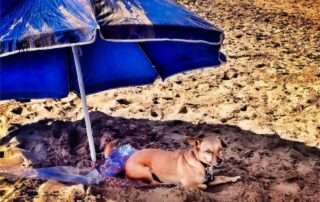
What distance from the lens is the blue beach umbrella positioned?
4129 mm

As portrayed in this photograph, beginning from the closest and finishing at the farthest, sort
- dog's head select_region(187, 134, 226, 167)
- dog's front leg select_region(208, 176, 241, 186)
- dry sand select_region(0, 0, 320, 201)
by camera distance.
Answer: dog's head select_region(187, 134, 226, 167), dog's front leg select_region(208, 176, 241, 186), dry sand select_region(0, 0, 320, 201)

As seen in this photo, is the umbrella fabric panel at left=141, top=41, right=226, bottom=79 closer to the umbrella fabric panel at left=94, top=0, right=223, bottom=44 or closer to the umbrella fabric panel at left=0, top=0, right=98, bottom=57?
the umbrella fabric panel at left=94, top=0, right=223, bottom=44

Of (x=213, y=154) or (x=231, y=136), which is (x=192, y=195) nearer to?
(x=213, y=154)

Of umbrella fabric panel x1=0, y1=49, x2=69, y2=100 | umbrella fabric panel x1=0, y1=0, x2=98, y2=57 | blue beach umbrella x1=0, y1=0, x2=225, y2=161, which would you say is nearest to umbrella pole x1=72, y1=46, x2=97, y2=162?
blue beach umbrella x1=0, y1=0, x2=225, y2=161

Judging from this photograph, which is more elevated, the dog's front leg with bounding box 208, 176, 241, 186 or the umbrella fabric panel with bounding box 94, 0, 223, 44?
the umbrella fabric panel with bounding box 94, 0, 223, 44

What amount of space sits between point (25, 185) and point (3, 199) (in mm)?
286

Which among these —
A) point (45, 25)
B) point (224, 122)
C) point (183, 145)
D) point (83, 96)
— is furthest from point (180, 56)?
point (224, 122)

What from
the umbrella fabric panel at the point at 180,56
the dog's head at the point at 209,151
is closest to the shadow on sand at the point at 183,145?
the dog's head at the point at 209,151

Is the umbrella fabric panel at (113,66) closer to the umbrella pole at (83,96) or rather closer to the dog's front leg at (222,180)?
the umbrella pole at (83,96)

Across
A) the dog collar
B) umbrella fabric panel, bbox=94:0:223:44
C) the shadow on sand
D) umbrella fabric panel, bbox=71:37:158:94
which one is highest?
umbrella fabric panel, bbox=94:0:223:44

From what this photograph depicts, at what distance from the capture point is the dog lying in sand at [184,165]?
4863mm

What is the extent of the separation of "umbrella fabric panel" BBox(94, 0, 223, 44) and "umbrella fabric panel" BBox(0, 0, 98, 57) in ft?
0.41

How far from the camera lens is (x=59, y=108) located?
786 cm

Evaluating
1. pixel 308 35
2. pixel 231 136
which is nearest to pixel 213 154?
pixel 231 136
